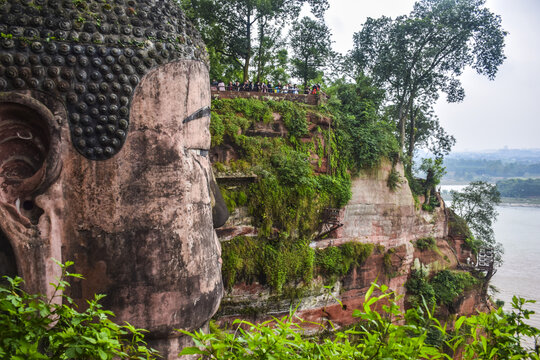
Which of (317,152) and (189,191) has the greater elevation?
(317,152)

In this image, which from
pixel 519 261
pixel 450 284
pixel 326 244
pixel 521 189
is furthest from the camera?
pixel 521 189

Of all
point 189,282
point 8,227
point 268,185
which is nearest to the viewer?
point 8,227

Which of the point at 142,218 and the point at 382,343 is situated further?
the point at 142,218

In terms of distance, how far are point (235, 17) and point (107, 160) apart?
1423 cm

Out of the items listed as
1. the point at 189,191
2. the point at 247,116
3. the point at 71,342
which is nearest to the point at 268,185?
the point at 247,116

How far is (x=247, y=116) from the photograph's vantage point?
13344mm

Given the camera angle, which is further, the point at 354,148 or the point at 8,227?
the point at 354,148

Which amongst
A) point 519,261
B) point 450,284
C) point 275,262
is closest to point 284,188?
point 275,262

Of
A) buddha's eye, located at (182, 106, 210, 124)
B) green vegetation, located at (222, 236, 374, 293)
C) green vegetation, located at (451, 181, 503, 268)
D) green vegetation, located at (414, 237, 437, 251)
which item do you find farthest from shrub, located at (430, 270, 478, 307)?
buddha's eye, located at (182, 106, 210, 124)

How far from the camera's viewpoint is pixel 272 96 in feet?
46.6

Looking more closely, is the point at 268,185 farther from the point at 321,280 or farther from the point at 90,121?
the point at 90,121

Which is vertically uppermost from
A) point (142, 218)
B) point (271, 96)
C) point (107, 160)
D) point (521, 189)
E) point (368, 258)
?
point (271, 96)

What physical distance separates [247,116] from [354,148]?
16.2ft

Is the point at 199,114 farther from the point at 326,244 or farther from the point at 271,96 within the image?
the point at 326,244
